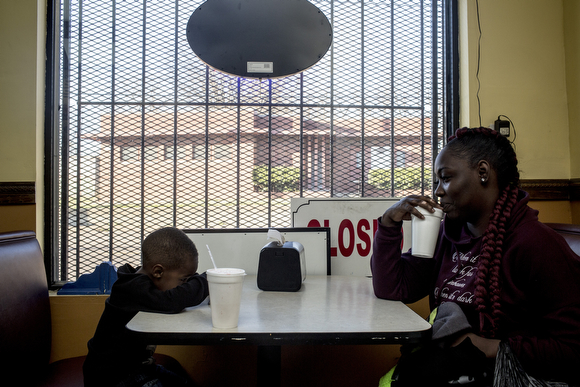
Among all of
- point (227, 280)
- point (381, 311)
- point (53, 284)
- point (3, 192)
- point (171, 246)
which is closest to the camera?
point (227, 280)

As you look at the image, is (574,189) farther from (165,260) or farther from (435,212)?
(165,260)

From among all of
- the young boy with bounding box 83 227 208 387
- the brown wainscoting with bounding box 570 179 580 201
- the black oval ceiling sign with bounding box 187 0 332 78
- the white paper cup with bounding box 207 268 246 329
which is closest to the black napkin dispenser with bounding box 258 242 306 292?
the young boy with bounding box 83 227 208 387

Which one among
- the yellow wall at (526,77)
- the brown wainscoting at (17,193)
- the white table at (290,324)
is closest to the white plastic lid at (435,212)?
the white table at (290,324)

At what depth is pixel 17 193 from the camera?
86.1 inches

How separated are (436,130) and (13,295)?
2514 mm

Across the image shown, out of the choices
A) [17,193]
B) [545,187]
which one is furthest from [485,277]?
[17,193]

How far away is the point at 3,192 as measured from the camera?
217 cm

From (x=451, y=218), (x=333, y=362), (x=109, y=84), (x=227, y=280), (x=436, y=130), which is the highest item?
(x=109, y=84)

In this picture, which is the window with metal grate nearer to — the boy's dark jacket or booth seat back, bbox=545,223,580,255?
booth seat back, bbox=545,223,580,255

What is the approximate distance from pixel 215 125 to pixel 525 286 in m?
1.96

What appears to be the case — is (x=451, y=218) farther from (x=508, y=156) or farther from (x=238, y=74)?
(x=238, y=74)

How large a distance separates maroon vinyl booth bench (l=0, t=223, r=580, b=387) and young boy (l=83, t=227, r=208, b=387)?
364 millimetres


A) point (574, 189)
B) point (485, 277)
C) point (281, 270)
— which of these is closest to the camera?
point (485, 277)

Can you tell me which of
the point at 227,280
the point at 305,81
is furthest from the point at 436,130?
the point at 227,280
